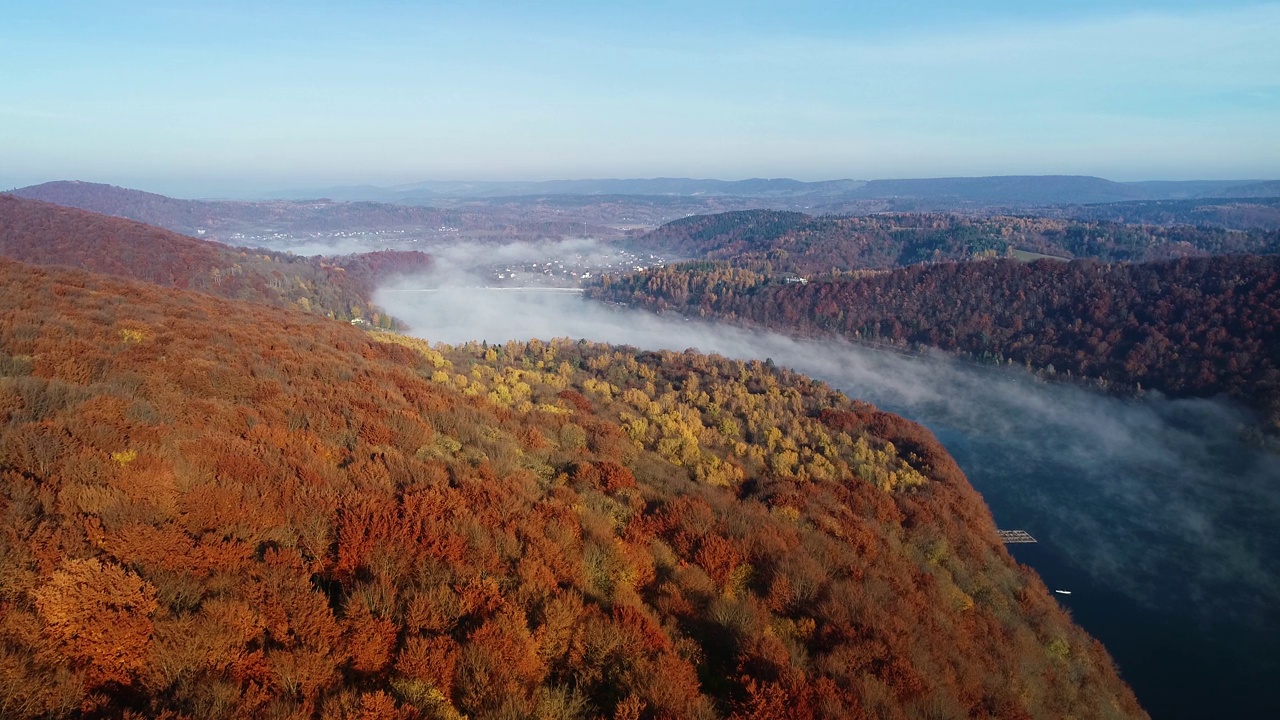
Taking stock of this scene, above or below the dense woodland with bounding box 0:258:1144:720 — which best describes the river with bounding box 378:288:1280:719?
below

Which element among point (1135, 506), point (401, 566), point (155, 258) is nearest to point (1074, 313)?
point (1135, 506)

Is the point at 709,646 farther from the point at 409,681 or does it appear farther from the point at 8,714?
the point at 8,714

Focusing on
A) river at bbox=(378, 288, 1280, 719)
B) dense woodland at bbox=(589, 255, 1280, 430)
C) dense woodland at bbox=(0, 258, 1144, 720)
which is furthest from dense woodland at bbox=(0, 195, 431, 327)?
dense woodland at bbox=(589, 255, 1280, 430)

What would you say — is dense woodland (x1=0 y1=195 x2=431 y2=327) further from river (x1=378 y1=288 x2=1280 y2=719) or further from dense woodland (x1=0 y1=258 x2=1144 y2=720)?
dense woodland (x1=0 y1=258 x2=1144 y2=720)

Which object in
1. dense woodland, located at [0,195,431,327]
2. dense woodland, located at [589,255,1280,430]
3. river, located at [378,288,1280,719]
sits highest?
dense woodland, located at [0,195,431,327]

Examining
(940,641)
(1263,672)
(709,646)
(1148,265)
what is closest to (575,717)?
(709,646)
